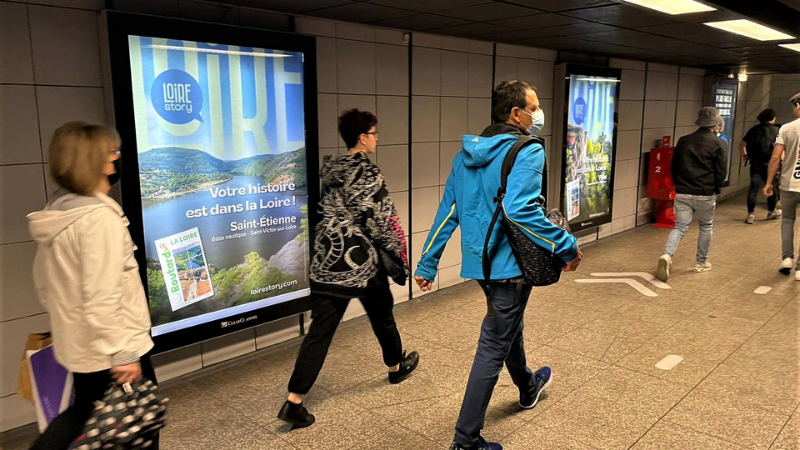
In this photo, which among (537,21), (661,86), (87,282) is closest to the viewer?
(87,282)

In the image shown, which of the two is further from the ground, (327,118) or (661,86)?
(661,86)

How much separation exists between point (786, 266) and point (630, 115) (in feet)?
9.63

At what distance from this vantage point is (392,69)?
14.6 feet

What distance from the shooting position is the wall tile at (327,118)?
156 inches

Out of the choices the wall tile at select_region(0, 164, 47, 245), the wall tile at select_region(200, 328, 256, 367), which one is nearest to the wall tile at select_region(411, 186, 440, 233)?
the wall tile at select_region(200, 328, 256, 367)

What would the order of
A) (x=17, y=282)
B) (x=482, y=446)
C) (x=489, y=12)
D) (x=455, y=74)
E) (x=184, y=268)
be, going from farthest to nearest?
(x=455, y=74) → (x=489, y=12) → (x=184, y=268) → (x=17, y=282) → (x=482, y=446)

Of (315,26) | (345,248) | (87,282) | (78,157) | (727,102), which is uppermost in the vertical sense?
(315,26)

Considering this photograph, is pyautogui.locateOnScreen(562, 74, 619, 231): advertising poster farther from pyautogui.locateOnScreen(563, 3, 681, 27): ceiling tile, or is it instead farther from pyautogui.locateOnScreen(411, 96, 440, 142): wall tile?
pyautogui.locateOnScreen(411, 96, 440, 142): wall tile

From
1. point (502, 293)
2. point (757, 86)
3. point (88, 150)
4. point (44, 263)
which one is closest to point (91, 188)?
point (88, 150)

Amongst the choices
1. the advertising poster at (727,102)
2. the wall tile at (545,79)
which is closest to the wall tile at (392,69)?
the wall tile at (545,79)

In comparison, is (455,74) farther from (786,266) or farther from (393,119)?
(786,266)

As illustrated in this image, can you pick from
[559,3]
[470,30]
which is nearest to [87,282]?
[559,3]

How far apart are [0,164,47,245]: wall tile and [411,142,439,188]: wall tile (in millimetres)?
2762

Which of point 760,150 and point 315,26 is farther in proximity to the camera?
point 760,150
